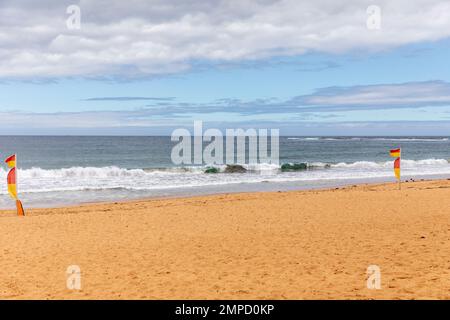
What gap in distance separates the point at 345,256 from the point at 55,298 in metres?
5.55

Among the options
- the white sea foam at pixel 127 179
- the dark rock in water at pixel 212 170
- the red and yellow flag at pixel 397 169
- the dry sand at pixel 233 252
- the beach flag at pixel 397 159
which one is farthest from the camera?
the dark rock in water at pixel 212 170

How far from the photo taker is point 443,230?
36.0 feet

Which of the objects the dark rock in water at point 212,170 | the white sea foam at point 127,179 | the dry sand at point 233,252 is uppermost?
the dark rock in water at point 212,170

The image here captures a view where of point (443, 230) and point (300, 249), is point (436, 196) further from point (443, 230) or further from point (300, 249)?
point (300, 249)

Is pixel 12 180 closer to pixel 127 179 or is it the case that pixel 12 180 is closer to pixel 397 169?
pixel 397 169

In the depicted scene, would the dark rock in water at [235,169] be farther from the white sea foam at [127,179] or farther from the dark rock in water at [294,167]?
the dark rock in water at [294,167]

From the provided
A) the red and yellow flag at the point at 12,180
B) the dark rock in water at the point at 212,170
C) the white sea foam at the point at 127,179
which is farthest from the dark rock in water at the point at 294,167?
the red and yellow flag at the point at 12,180

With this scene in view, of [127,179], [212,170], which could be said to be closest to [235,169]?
[212,170]

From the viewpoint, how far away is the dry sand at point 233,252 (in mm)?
6895

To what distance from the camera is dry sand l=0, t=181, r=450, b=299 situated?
6895mm

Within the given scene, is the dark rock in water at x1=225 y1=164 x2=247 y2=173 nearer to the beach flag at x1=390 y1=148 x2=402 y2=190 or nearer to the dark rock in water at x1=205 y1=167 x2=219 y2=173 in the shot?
the dark rock in water at x1=205 y1=167 x2=219 y2=173

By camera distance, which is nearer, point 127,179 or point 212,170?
point 127,179

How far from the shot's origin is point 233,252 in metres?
9.38
